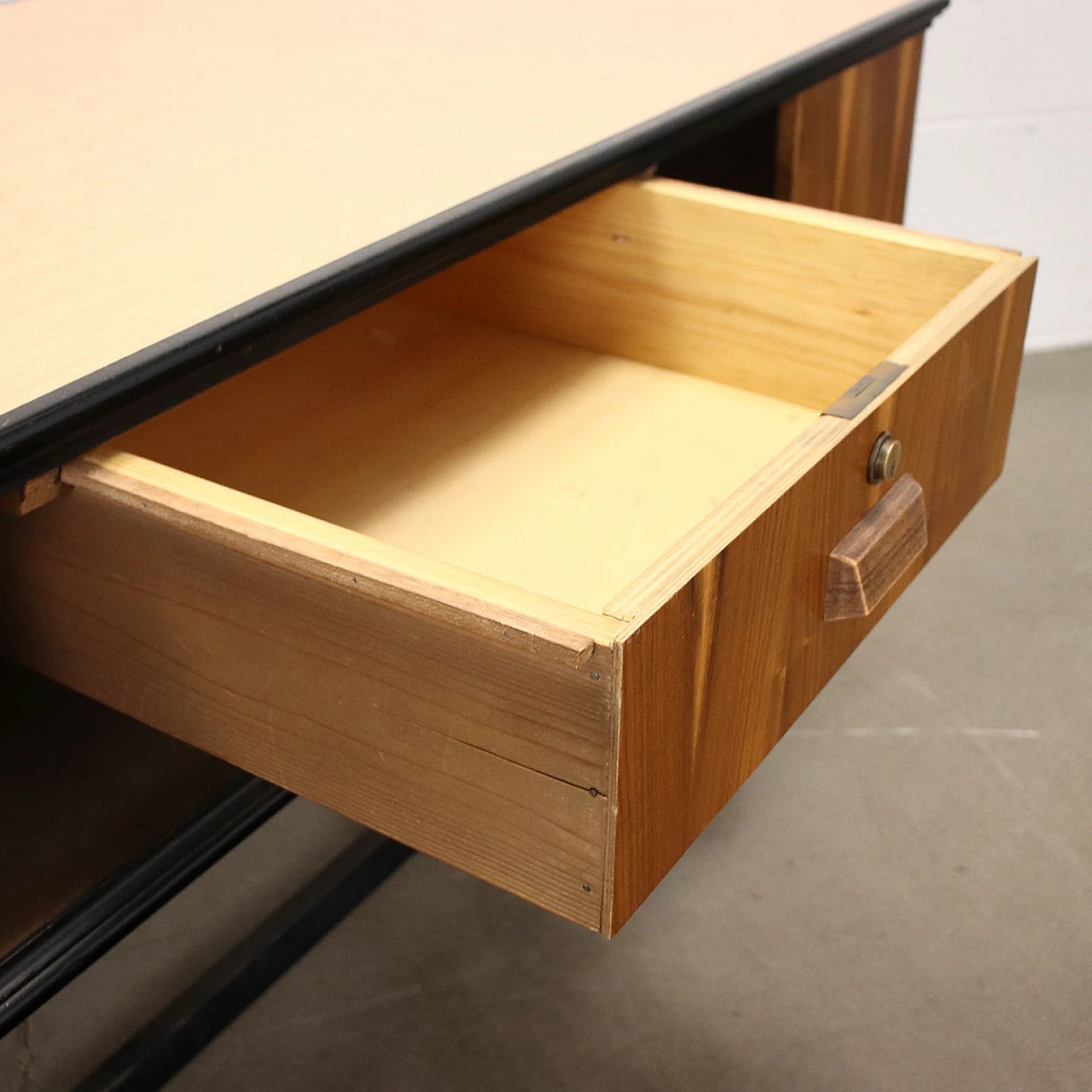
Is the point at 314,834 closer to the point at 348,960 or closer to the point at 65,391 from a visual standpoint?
the point at 348,960

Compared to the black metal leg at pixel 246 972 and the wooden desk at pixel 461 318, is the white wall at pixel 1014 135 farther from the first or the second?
the black metal leg at pixel 246 972

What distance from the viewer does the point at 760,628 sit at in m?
0.59

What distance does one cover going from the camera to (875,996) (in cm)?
121

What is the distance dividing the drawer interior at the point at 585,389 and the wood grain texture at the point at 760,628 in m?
0.09

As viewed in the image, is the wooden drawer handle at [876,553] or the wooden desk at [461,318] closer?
the wooden desk at [461,318]

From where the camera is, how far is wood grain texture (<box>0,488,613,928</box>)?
0.51 m

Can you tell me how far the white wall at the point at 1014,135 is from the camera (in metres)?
2.08

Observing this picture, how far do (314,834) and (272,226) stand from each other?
2.87 ft

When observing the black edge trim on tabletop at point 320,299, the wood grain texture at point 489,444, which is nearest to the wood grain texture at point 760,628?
the wood grain texture at point 489,444

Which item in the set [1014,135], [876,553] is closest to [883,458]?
[876,553]

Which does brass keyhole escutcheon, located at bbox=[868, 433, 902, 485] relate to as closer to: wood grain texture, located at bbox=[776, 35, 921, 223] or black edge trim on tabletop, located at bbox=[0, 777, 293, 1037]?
black edge trim on tabletop, located at bbox=[0, 777, 293, 1037]

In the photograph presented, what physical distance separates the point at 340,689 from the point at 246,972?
713 mm

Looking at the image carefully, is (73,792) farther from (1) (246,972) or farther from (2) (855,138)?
(2) (855,138)

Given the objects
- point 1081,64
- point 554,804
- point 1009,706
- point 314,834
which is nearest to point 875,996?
point 1009,706
